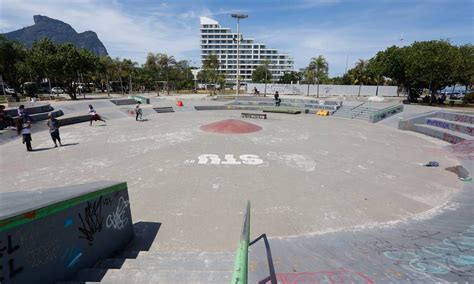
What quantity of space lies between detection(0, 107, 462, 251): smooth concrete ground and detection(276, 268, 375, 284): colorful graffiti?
66.7 inches

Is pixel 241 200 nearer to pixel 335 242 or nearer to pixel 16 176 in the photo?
pixel 335 242

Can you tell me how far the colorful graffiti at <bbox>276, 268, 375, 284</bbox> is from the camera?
438cm

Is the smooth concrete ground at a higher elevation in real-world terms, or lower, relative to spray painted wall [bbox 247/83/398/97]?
lower

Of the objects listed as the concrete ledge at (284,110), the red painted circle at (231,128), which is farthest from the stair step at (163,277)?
the concrete ledge at (284,110)

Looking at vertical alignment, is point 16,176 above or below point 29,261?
below

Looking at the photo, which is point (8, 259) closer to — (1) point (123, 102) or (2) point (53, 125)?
(2) point (53, 125)

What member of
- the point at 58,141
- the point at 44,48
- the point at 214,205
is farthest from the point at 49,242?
the point at 44,48

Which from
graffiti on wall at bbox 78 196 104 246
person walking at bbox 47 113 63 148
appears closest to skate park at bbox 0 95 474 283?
graffiti on wall at bbox 78 196 104 246

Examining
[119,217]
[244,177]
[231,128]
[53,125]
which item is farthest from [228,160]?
[53,125]

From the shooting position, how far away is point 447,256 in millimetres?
5055

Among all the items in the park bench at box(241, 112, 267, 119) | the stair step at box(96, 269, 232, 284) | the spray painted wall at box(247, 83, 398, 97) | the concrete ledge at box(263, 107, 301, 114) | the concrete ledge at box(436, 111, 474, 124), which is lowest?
the stair step at box(96, 269, 232, 284)

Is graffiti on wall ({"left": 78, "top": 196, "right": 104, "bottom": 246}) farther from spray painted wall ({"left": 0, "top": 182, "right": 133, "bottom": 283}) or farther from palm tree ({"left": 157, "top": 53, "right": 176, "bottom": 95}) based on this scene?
palm tree ({"left": 157, "top": 53, "right": 176, "bottom": 95})

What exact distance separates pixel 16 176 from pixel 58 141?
5.72 m

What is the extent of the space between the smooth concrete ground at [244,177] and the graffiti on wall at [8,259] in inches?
122
